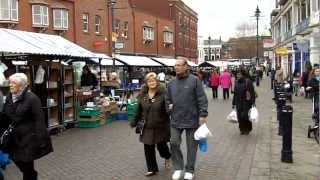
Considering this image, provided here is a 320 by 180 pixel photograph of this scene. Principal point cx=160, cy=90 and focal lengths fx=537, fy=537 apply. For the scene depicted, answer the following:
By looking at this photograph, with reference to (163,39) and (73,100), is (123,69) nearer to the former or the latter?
(73,100)

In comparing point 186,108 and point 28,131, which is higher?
point 186,108

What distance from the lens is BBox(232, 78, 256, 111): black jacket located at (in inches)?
539

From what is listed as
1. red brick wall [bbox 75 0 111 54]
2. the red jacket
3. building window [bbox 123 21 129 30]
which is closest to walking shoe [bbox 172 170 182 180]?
the red jacket

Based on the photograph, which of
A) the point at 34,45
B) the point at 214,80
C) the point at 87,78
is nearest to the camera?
the point at 34,45

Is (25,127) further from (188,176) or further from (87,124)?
(87,124)

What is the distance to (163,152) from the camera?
352 inches

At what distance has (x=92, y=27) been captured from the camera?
42906mm

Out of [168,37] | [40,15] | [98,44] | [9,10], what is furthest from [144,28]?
[9,10]

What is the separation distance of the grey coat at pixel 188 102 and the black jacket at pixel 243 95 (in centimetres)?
585

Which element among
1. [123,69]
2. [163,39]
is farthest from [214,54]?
[123,69]

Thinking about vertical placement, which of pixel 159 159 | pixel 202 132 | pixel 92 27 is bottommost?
pixel 159 159

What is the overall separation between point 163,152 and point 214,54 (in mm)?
139268

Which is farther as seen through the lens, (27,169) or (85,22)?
(85,22)

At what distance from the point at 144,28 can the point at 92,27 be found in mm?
16697
